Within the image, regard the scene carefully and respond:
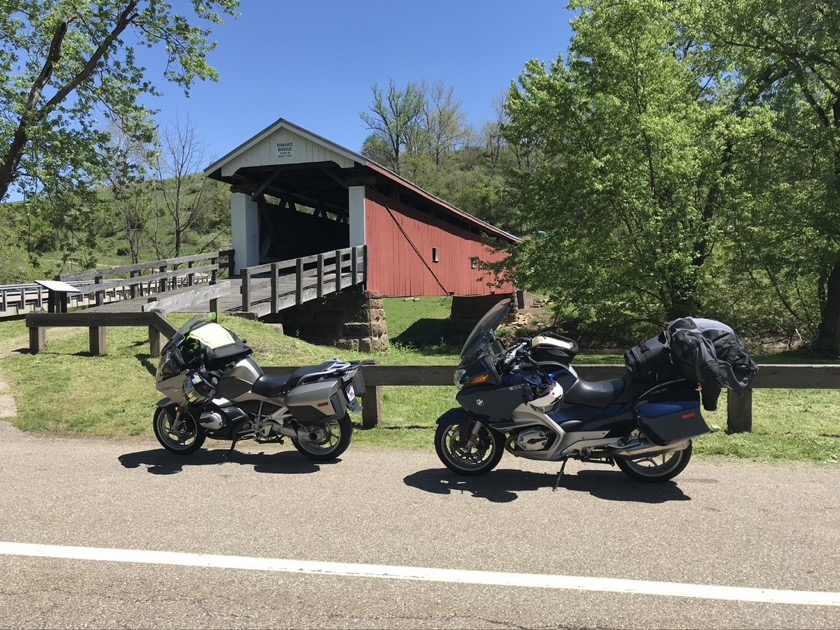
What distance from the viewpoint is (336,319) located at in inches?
739

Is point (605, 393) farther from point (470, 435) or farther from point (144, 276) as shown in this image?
point (144, 276)

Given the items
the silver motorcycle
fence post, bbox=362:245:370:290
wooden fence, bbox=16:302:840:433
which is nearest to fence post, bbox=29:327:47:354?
wooden fence, bbox=16:302:840:433

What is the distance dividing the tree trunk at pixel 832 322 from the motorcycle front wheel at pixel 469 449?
15818 mm

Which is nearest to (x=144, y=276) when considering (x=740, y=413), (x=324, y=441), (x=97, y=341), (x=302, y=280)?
(x=302, y=280)

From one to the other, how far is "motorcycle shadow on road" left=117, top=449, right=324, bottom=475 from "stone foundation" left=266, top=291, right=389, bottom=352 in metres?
12.5

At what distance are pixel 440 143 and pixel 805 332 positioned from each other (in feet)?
158

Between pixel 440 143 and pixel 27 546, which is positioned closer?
pixel 27 546

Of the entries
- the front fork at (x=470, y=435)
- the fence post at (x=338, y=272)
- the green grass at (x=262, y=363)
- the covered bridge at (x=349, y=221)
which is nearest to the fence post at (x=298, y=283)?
the fence post at (x=338, y=272)

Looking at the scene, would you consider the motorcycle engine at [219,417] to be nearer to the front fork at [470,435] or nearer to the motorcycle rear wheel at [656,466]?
the front fork at [470,435]

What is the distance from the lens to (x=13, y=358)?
10344mm

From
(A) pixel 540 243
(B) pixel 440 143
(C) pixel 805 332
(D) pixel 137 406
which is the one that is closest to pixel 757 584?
(D) pixel 137 406

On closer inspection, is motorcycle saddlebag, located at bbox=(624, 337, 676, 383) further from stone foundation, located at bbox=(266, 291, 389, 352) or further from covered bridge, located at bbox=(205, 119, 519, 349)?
stone foundation, located at bbox=(266, 291, 389, 352)

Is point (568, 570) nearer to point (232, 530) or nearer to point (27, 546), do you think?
point (232, 530)

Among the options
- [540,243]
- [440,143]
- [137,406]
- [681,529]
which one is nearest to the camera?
[681,529]
